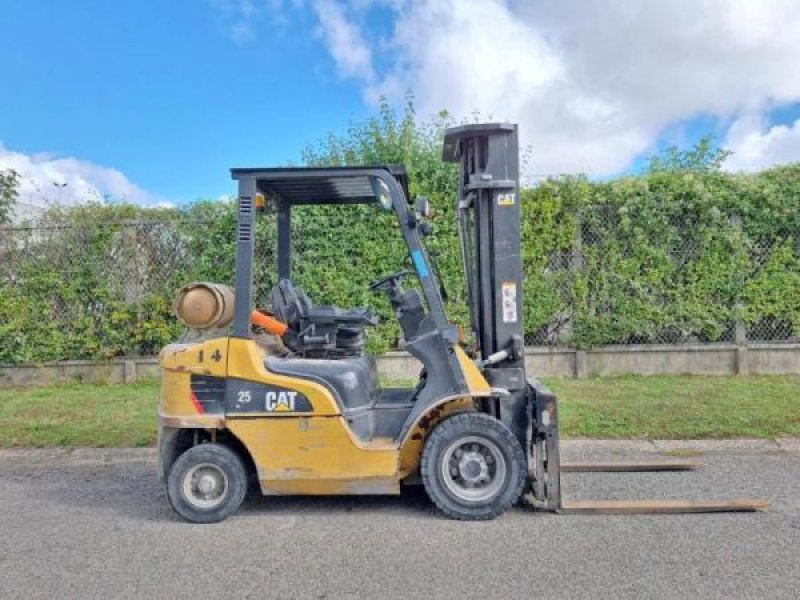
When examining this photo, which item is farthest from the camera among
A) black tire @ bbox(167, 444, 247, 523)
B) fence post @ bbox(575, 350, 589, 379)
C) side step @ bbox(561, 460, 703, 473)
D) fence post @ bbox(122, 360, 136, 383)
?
fence post @ bbox(122, 360, 136, 383)

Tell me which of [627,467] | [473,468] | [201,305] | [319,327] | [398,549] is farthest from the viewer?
[627,467]

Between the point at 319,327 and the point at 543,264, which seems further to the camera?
the point at 543,264

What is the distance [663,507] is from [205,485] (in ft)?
10.6

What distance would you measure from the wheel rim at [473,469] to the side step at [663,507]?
0.53m

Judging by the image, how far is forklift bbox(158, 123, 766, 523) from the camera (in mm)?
4773

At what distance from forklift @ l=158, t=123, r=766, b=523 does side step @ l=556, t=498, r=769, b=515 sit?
0.01 meters

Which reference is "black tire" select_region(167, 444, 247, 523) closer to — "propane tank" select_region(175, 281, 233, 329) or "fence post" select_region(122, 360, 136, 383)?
"propane tank" select_region(175, 281, 233, 329)

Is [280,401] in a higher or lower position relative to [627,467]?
higher

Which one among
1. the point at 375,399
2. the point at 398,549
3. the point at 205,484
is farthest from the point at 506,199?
the point at 205,484

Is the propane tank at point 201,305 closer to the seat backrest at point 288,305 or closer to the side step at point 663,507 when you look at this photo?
the seat backrest at point 288,305

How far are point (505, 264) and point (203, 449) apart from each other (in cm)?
258

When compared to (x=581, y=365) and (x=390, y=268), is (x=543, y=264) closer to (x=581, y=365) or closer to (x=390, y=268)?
(x=581, y=365)

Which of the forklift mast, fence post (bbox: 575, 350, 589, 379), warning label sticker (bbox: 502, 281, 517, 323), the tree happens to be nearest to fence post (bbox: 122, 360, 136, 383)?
the tree

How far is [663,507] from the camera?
15.7 feet
